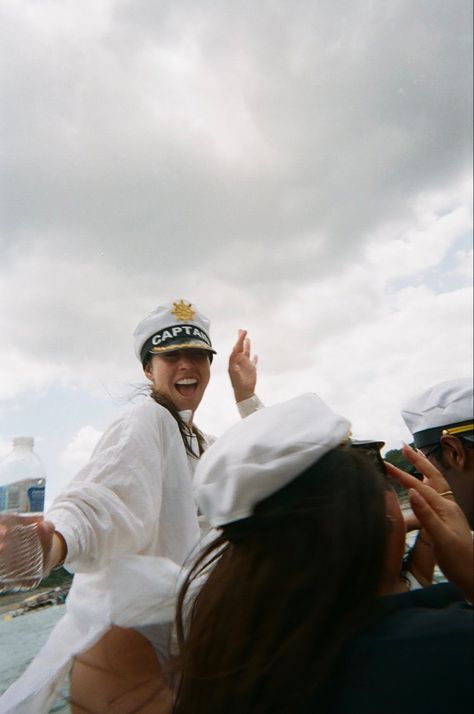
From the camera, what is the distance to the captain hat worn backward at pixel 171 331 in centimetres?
183

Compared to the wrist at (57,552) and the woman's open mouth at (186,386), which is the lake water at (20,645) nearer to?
the wrist at (57,552)

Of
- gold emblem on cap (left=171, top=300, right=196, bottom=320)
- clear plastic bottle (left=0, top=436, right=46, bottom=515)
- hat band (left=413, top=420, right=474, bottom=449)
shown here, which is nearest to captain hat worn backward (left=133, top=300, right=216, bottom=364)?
gold emblem on cap (left=171, top=300, right=196, bottom=320)

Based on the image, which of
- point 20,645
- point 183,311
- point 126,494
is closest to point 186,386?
point 183,311

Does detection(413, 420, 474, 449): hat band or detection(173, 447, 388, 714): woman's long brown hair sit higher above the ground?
detection(413, 420, 474, 449): hat band

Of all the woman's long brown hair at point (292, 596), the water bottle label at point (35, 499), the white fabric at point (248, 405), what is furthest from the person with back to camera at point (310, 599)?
the white fabric at point (248, 405)

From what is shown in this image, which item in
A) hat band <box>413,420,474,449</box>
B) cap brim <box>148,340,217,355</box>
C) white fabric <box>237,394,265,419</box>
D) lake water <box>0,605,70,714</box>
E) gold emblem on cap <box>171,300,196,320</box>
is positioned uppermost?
gold emblem on cap <box>171,300,196,320</box>

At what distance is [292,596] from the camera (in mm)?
777

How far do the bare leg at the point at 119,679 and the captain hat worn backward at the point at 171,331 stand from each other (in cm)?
96

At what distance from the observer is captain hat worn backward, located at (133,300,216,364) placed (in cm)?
183

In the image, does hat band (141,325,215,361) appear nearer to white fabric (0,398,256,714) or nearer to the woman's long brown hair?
white fabric (0,398,256,714)

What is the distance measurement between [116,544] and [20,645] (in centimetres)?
115

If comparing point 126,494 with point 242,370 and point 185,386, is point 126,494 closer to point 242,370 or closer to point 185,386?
point 185,386

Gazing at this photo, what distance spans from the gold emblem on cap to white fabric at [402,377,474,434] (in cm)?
85

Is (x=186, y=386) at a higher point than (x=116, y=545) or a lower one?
higher
